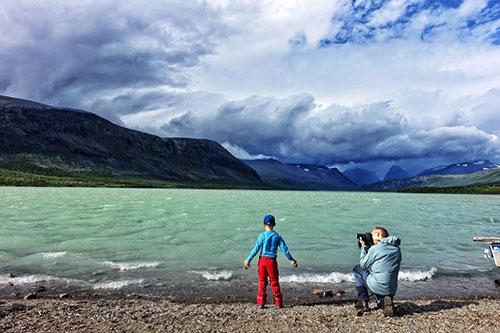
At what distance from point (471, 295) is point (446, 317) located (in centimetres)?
577

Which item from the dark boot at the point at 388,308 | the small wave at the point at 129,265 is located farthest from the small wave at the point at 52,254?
the dark boot at the point at 388,308

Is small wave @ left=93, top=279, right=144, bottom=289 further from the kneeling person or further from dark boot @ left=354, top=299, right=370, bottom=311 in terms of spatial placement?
the kneeling person

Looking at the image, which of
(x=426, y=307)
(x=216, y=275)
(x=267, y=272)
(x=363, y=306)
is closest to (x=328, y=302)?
(x=363, y=306)

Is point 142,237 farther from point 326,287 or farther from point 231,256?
point 326,287

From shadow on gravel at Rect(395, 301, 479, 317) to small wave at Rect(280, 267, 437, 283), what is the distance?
486 cm

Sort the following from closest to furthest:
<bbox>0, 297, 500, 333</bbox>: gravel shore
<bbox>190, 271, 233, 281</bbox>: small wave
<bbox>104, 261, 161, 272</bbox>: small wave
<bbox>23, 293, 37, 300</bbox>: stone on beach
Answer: <bbox>0, 297, 500, 333</bbox>: gravel shore → <bbox>23, 293, 37, 300</bbox>: stone on beach → <bbox>190, 271, 233, 281</bbox>: small wave → <bbox>104, 261, 161, 272</bbox>: small wave

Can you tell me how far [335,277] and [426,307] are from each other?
229 inches

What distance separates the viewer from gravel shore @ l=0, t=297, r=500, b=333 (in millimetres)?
10875

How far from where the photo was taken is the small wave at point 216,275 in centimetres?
1864

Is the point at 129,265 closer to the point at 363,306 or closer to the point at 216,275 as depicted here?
the point at 216,275

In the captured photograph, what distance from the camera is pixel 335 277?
62.2 feet

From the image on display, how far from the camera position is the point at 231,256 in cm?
2408

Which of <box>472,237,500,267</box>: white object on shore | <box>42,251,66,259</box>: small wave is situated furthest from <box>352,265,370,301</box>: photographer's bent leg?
<box>42,251,66,259</box>: small wave

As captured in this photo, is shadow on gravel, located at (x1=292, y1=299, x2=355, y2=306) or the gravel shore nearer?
the gravel shore
